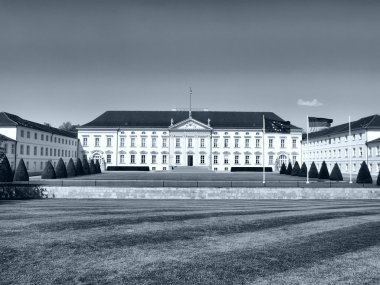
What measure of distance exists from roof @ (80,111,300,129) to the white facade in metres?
1.25

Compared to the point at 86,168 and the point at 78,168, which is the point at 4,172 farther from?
the point at 86,168

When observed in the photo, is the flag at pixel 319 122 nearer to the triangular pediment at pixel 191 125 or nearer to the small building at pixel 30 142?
the triangular pediment at pixel 191 125

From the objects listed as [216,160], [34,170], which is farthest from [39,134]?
[216,160]

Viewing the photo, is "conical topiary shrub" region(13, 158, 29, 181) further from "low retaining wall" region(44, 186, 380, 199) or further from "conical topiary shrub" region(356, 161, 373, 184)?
"conical topiary shrub" region(356, 161, 373, 184)

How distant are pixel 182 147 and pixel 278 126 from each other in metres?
36.0

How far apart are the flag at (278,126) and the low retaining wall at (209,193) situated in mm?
7546

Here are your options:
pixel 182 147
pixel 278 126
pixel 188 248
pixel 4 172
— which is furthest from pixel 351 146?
pixel 188 248

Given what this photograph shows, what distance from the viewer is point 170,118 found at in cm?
6894

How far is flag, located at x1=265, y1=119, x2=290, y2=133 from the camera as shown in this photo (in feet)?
101

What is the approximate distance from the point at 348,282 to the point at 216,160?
5860 cm

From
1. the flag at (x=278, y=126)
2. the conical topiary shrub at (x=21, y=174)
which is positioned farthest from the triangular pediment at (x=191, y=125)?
the conical topiary shrub at (x=21, y=174)

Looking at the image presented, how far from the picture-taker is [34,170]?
167 ft

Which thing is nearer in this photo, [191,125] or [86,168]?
[86,168]

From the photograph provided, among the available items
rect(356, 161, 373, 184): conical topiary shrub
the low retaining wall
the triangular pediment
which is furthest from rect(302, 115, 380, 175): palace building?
the triangular pediment
